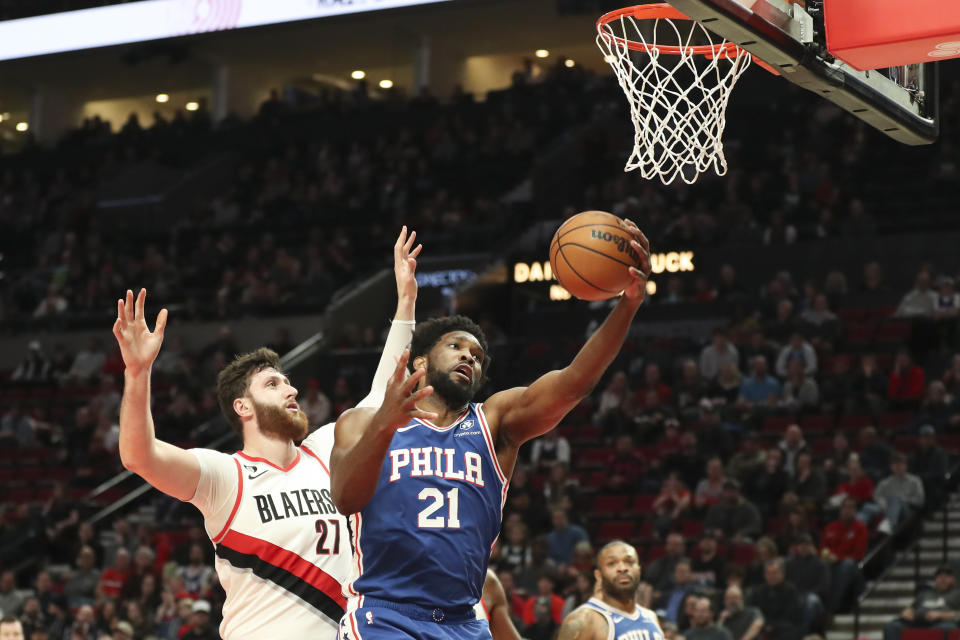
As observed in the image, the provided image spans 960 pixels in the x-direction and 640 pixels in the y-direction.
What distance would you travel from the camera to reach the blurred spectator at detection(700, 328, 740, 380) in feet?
48.6

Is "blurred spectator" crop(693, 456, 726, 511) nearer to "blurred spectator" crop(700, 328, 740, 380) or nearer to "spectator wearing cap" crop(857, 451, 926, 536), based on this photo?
"spectator wearing cap" crop(857, 451, 926, 536)

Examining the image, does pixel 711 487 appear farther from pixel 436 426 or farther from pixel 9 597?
pixel 436 426

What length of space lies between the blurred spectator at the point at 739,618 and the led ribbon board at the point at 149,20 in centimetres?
971

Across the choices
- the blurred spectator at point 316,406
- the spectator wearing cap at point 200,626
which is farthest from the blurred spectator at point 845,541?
the blurred spectator at point 316,406

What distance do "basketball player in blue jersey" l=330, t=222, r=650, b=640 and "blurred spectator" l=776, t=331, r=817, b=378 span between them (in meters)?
10.3

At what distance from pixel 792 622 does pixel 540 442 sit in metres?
4.70

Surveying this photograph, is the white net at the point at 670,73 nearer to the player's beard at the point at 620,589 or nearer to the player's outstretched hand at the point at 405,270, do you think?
the player's outstretched hand at the point at 405,270

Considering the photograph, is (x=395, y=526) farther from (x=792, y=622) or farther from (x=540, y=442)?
(x=540, y=442)

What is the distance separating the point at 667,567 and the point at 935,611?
7.86ft

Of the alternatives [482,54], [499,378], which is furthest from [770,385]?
[482,54]

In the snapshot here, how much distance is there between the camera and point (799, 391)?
46.1 feet

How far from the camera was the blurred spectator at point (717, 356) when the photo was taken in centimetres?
1482

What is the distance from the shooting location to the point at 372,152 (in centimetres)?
2402

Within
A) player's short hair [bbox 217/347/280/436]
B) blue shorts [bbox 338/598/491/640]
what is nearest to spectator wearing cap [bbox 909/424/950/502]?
player's short hair [bbox 217/347/280/436]
